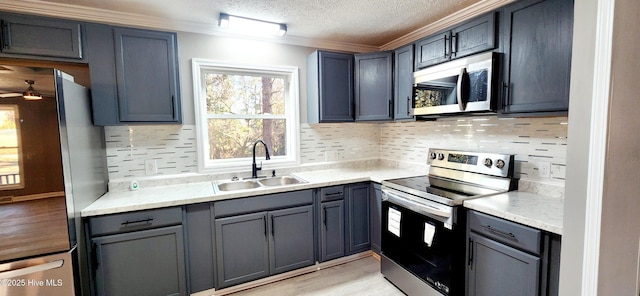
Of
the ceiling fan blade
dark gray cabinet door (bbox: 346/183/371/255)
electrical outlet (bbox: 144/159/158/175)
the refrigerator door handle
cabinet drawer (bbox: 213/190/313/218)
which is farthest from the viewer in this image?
dark gray cabinet door (bbox: 346/183/371/255)

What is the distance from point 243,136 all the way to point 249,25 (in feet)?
3.47

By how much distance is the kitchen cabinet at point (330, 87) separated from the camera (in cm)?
276

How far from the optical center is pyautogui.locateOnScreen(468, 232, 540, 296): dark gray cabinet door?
1468mm

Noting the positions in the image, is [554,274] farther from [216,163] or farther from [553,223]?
[216,163]

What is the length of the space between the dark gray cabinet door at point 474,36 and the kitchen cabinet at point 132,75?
2.18 m

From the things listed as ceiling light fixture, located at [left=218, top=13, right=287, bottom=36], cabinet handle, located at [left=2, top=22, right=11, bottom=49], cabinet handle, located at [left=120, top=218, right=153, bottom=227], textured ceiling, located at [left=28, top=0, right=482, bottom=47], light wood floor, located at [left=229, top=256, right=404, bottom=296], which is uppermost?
textured ceiling, located at [left=28, top=0, right=482, bottom=47]

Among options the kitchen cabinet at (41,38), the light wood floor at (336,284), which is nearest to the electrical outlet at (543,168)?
the light wood floor at (336,284)

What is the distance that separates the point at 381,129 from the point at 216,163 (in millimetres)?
1979

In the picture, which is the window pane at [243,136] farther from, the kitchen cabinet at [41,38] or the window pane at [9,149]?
the window pane at [9,149]

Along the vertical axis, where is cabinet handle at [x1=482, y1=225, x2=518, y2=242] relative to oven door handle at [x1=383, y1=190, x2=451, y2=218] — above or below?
below

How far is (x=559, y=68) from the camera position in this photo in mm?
1534

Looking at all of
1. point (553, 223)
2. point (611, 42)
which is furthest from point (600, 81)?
point (553, 223)

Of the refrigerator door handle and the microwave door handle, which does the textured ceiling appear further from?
the refrigerator door handle

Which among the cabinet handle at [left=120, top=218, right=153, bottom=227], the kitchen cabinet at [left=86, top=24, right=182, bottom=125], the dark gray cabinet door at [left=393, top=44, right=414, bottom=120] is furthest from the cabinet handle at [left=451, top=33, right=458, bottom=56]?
the cabinet handle at [left=120, top=218, right=153, bottom=227]
